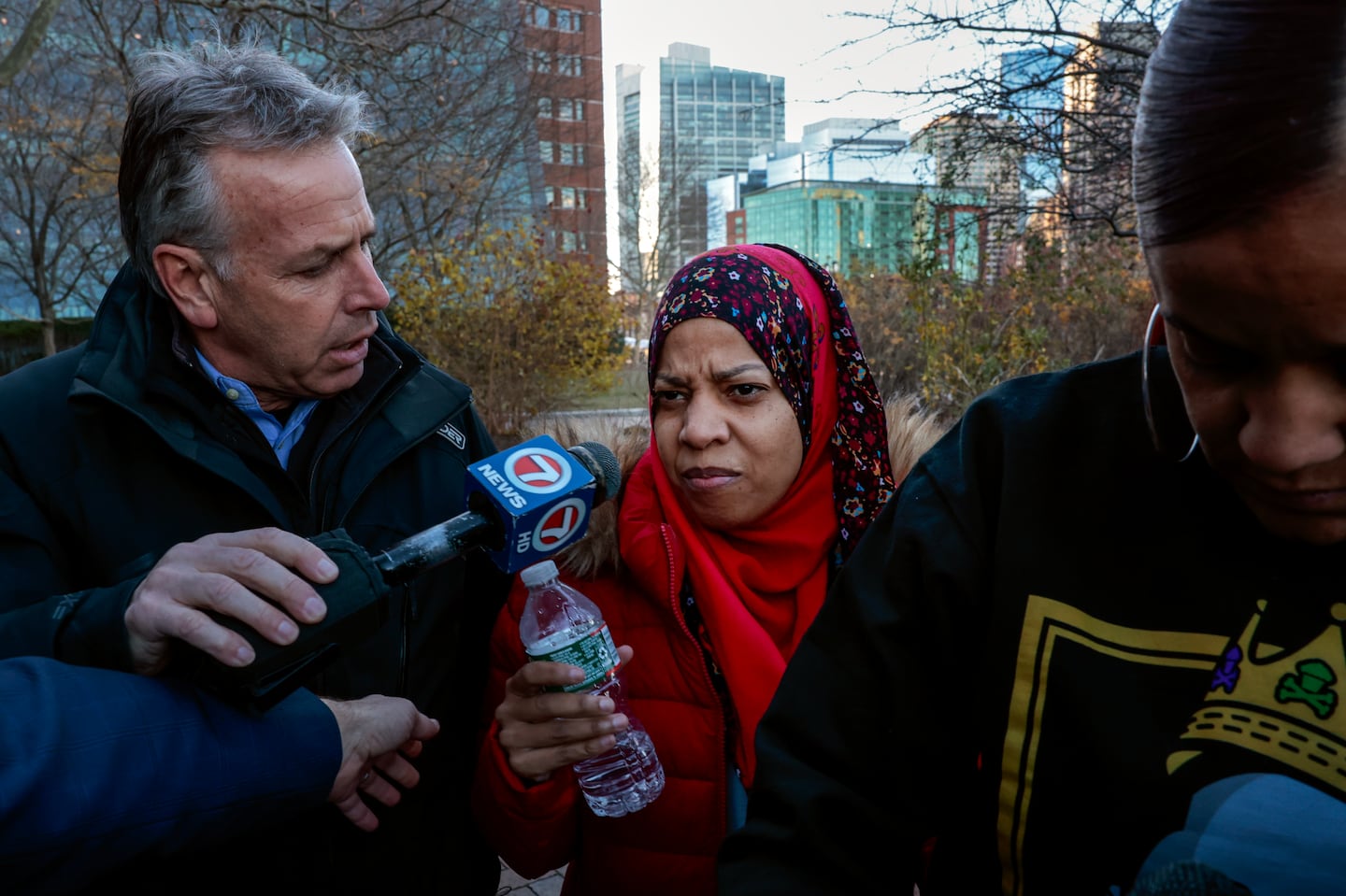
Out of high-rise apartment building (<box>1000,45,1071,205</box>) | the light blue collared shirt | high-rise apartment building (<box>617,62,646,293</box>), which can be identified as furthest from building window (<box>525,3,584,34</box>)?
high-rise apartment building (<box>617,62,646,293</box>)

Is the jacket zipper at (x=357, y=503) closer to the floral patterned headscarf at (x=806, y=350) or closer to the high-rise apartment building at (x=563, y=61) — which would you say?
the floral patterned headscarf at (x=806, y=350)

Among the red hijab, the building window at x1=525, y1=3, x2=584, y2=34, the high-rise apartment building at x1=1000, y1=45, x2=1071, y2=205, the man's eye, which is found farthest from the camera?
the building window at x1=525, y1=3, x2=584, y2=34

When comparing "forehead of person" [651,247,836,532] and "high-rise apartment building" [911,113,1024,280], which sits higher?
"high-rise apartment building" [911,113,1024,280]

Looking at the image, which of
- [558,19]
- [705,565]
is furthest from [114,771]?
[558,19]

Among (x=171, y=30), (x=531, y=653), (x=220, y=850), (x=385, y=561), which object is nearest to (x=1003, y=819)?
(x=385, y=561)

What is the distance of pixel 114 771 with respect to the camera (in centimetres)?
129

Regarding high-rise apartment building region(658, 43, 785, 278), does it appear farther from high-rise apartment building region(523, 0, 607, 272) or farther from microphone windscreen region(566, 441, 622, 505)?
microphone windscreen region(566, 441, 622, 505)

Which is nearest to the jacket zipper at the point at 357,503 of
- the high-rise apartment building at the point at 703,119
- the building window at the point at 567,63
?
the building window at the point at 567,63

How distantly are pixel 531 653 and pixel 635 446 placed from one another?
2.39 feet

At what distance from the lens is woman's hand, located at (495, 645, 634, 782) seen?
→ 1713 millimetres

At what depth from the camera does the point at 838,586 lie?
1.05m

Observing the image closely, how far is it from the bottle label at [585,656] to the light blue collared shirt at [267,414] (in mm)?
698

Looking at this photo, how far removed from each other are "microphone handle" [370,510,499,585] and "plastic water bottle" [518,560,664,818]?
0.37 m

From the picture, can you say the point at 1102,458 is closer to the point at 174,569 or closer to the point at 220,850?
the point at 174,569
